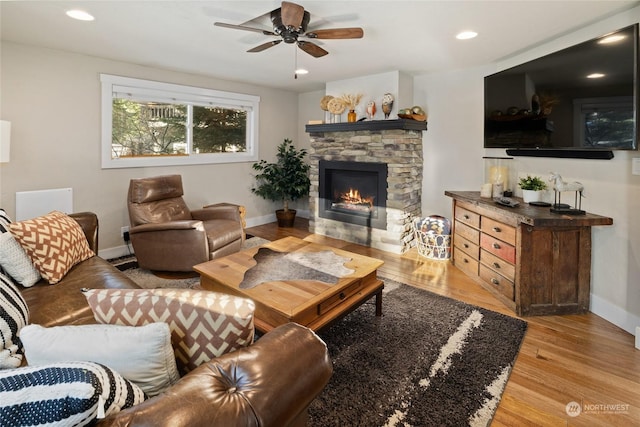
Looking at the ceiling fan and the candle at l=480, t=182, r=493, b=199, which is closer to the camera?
the ceiling fan

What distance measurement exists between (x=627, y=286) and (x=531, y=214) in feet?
2.59

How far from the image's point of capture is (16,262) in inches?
76.2

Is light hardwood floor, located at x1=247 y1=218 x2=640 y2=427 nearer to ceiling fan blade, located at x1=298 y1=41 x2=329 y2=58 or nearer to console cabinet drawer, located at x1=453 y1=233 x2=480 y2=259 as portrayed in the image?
console cabinet drawer, located at x1=453 y1=233 x2=480 y2=259

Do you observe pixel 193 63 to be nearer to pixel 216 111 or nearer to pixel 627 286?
pixel 216 111

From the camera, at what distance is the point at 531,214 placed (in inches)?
103

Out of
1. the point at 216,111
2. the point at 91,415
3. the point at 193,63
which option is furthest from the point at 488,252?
the point at 216,111

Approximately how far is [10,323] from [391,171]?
3.78 metres

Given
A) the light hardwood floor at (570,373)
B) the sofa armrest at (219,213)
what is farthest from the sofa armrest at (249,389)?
the sofa armrest at (219,213)

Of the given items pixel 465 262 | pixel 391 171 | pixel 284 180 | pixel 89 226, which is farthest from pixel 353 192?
pixel 89 226

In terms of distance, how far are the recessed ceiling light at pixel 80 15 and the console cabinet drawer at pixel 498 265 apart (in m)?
3.78

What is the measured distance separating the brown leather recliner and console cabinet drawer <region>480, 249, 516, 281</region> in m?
2.48

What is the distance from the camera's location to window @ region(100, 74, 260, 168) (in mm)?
4004

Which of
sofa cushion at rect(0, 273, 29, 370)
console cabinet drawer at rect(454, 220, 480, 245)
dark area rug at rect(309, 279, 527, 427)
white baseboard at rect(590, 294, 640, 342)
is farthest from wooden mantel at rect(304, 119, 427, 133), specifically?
sofa cushion at rect(0, 273, 29, 370)

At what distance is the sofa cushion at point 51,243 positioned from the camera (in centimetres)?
205
